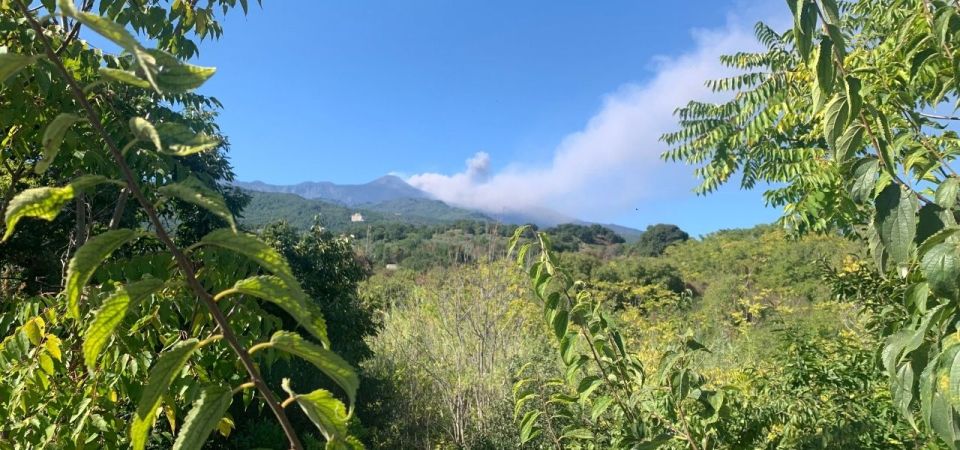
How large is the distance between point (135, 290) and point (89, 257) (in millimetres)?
57

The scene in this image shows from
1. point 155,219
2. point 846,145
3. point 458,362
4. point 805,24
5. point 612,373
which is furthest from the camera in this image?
point 458,362

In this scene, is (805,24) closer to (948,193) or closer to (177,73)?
(948,193)

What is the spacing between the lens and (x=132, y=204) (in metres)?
5.53

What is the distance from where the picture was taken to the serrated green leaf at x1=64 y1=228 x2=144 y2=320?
572 mm

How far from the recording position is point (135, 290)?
0.61m

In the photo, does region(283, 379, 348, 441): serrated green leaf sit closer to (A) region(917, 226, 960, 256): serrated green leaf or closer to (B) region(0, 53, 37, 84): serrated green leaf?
(B) region(0, 53, 37, 84): serrated green leaf

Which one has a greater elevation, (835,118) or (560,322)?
(835,118)

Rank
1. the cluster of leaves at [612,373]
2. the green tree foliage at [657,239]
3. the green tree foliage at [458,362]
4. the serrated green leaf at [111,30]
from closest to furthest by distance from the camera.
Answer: the serrated green leaf at [111,30] → the cluster of leaves at [612,373] → the green tree foliage at [458,362] → the green tree foliage at [657,239]

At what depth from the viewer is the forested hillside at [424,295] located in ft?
2.01

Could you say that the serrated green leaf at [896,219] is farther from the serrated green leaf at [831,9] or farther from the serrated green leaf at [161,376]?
the serrated green leaf at [161,376]

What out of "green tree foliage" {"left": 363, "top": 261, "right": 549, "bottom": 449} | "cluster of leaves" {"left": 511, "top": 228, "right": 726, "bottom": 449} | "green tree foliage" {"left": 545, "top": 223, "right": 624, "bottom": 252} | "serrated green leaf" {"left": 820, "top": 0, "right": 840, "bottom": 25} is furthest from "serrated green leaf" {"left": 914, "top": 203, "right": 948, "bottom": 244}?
"green tree foliage" {"left": 545, "top": 223, "right": 624, "bottom": 252}

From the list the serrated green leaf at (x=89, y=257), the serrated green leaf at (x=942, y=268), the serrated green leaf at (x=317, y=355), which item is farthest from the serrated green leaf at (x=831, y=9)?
the serrated green leaf at (x=89, y=257)

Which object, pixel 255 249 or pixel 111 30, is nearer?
pixel 111 30

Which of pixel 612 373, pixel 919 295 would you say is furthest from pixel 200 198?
pixel 612 373
